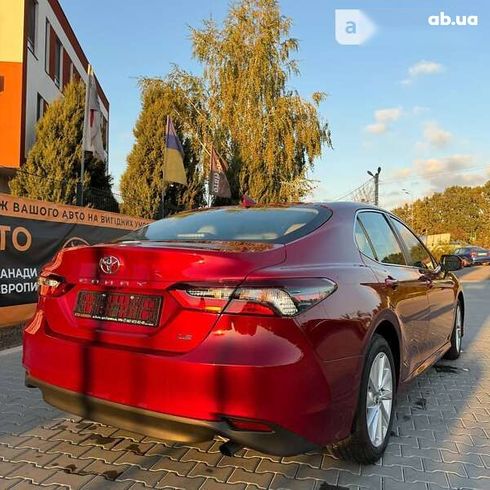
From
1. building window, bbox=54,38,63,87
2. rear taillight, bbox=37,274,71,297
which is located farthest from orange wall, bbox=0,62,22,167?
rear taillight, bbox=37,274,71,297

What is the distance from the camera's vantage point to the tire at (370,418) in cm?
293

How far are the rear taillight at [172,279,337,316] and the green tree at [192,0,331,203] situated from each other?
2076cm

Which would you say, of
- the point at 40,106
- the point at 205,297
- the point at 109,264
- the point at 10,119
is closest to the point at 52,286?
the point at 109,264

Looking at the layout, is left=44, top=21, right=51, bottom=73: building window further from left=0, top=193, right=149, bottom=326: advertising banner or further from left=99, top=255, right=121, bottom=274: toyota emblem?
left=99, top=255, right=121, bottom=274: toyota emblem

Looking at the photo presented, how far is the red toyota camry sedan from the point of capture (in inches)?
95.0

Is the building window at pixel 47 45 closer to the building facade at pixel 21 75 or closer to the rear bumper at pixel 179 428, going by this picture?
the building facade at pixel 21 75

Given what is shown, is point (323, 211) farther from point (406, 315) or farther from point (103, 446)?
point (103, 446)

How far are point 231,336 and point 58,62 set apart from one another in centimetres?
Result: 2263

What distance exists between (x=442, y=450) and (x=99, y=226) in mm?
7367

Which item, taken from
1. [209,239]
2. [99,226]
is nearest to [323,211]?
[209,239]

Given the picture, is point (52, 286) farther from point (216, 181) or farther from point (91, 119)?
point (216, 181)

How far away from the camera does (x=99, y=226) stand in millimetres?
9445

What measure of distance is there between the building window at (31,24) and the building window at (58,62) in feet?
10.1

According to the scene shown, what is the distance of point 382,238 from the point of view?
13.0ft
